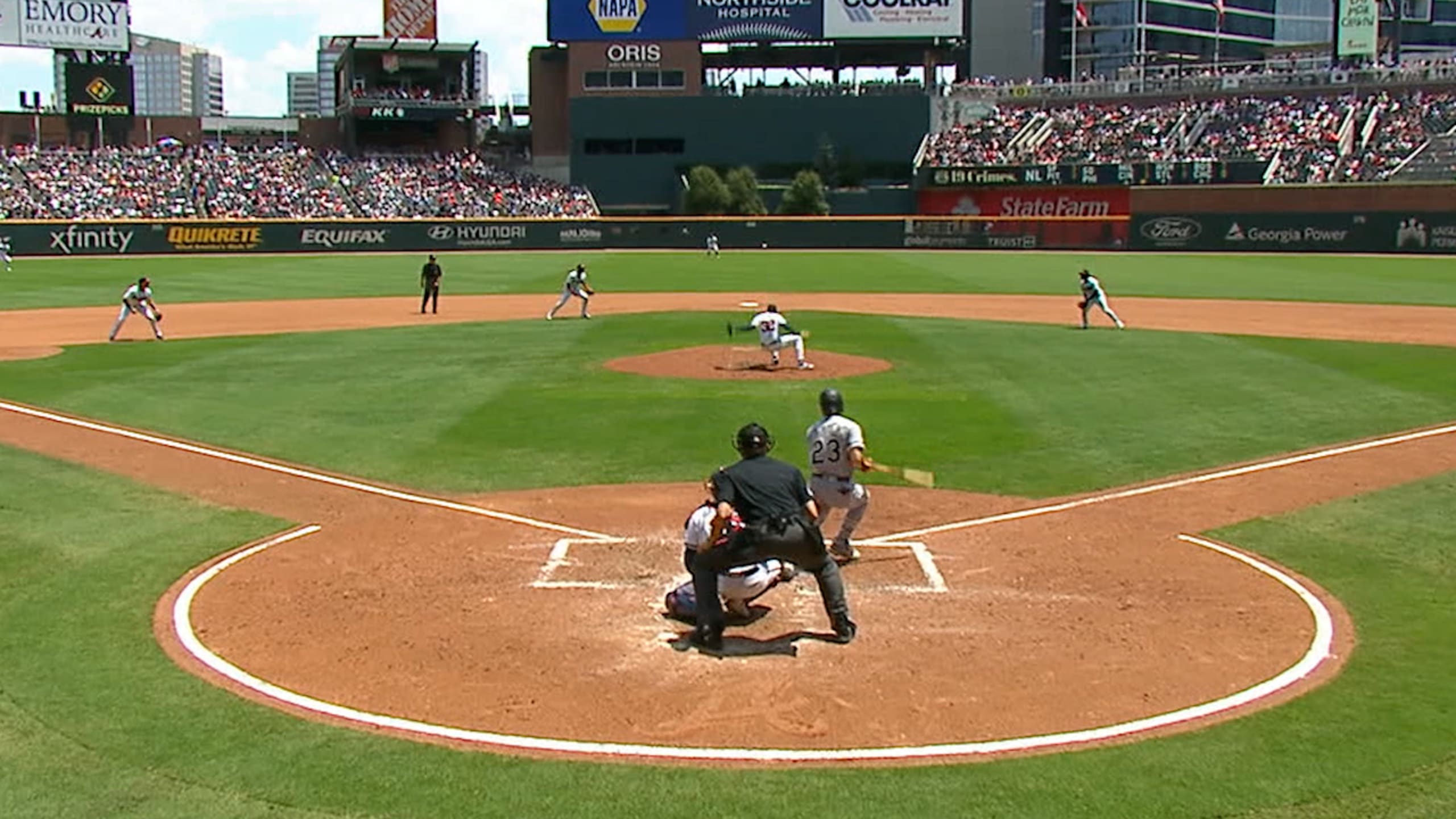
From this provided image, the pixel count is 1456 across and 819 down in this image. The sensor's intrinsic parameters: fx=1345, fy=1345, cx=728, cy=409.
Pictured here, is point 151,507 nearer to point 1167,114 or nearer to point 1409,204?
point 1409,204

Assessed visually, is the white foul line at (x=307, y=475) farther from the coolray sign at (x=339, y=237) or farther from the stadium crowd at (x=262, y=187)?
the stadium crowd at (x=262, y=187)

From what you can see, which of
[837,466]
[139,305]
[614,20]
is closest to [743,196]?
[614,20]

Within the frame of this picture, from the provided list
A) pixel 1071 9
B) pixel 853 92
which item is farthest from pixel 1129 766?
pixel 1071 9

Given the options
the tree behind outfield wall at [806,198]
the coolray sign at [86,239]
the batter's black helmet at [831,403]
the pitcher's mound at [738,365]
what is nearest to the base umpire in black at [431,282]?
the pitcher's mound at [738,365]

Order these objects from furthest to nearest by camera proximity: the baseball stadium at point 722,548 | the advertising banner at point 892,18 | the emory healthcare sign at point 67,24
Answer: the advertising banner at point 892,18, the emory healthcare sign at point 67,24, the baseball stadium at point 722,548

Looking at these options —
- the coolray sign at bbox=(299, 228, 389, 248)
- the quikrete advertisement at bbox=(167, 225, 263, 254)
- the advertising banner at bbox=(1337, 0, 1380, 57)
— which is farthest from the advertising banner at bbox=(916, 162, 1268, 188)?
the quikrete advertisement at bbox=(167, 225, 263, 254)

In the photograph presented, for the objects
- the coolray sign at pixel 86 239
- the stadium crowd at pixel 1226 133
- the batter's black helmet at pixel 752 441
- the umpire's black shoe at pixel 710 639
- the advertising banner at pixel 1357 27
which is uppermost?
the advertising banner at pixel 1357 27

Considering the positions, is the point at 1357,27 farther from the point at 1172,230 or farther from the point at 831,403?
the point at 831,403
